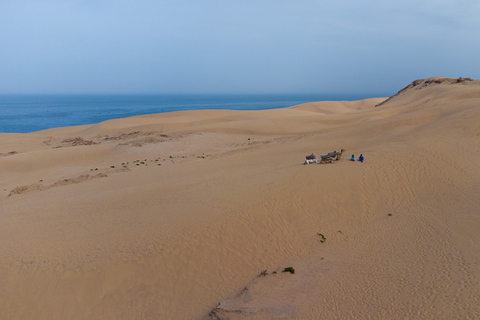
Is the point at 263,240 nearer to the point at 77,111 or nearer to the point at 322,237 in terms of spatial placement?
the point at 322,237

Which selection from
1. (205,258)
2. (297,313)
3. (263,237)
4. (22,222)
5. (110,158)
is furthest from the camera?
(110,158)

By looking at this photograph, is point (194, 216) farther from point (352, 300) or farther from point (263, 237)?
point (352, 300)

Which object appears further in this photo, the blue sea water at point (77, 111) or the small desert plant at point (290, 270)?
the blue sea water at point (77, 111)

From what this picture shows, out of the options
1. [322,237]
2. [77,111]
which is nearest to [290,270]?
[322,237]

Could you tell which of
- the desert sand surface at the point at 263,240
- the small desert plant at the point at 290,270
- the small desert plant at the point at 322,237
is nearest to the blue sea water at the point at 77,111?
the desert sand surface at the point at 263,240

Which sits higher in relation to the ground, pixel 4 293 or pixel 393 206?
pixel 393 206

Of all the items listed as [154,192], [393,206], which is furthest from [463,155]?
[154,192]

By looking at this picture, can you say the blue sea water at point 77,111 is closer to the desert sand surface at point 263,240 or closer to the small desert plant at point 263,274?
the desert sand surface at point 263,240

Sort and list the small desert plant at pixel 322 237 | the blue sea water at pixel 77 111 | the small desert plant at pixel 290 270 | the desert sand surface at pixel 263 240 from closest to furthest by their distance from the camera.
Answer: the desert sand surface at pixel 263 240 < the small desert plant at pixel 290 270 < the small desert plant at pixel 322 237 < the blue sea water at pixel 77 111
